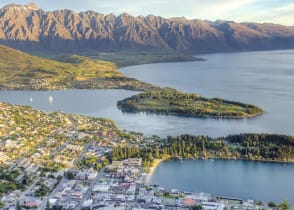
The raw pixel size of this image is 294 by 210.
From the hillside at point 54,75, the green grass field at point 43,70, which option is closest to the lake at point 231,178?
the hillside at point 54,75

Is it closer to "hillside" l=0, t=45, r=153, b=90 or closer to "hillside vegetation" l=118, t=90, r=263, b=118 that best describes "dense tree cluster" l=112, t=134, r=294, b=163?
"hillside vegetation" l=118, t=90, r=263, b=118

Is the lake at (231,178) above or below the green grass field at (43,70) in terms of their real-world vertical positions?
below

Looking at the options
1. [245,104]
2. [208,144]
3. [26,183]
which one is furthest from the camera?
[245,104]

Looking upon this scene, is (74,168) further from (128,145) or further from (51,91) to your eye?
(51,91)

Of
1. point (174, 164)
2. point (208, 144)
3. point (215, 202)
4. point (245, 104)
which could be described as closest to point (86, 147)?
point (174, 164)

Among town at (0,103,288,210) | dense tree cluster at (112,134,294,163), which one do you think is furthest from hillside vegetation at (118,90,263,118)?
dense tree cluster at (112,134,294,163)

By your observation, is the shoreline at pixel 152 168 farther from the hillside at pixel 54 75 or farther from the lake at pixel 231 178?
the hillside at pixel 54 75
